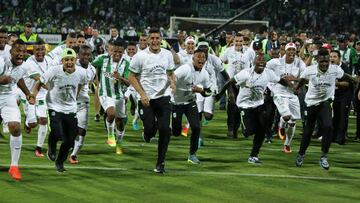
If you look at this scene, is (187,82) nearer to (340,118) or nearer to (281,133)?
(281,133)

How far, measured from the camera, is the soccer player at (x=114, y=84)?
1656cm

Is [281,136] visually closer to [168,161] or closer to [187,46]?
[187,46]

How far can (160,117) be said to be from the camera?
13820 mm

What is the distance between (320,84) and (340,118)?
4.56 metres

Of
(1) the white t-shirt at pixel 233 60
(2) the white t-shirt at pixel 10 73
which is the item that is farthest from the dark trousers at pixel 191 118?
(1) the white t-shirt at pixel 233 60

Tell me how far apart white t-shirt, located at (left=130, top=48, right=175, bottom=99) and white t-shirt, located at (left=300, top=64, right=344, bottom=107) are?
9.27 feet

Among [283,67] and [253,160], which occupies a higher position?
→ [283,67]

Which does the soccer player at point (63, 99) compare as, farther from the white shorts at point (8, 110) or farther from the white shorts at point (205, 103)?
the white shorts at point (205, 103)

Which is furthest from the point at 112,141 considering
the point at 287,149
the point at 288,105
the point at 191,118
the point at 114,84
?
the point at 288,105

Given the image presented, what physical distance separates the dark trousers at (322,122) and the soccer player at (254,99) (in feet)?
2.47

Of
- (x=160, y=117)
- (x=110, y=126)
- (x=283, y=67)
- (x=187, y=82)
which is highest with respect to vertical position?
(x=187, y=82)

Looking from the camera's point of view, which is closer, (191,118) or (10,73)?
(10,73)

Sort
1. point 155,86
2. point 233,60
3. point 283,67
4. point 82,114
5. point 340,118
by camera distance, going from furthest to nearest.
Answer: point 233,60
point 340,118
point 283,67
point 82,114
point 155,86

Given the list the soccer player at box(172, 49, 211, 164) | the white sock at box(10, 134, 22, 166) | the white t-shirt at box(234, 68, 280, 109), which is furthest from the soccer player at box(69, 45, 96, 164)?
the white t-shirt at box(234, 68, 280, 109)
